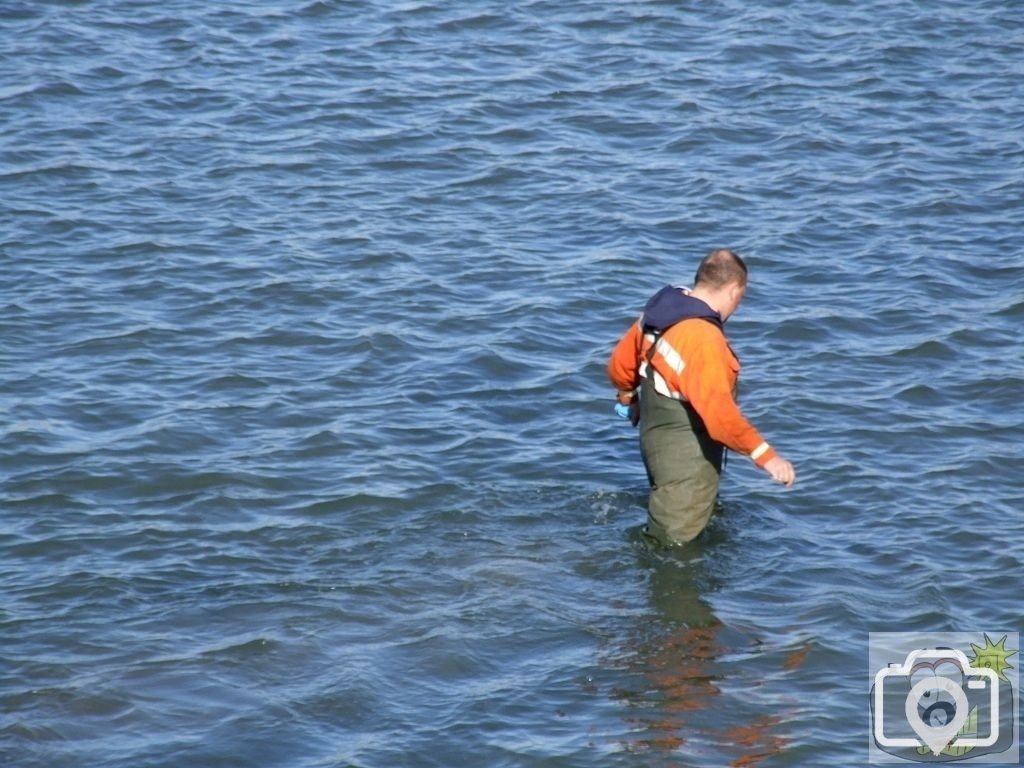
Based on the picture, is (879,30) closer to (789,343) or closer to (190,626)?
(789,343)

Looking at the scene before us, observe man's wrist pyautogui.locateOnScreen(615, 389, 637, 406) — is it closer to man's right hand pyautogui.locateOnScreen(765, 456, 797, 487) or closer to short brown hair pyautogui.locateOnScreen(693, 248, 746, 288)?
short brown hair pyautogui.locateOnScreen(693, 248, 746, 288)

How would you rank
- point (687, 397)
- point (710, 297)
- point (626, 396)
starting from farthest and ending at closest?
point (626, 396)
point (710, 297)
point (687, 397)

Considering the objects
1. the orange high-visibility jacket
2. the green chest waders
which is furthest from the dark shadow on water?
the orange high-visibility jacket

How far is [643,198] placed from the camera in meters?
14.6

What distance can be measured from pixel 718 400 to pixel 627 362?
903mm

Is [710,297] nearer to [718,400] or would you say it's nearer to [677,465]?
[718,400]

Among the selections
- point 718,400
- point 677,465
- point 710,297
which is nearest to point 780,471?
point 718,400

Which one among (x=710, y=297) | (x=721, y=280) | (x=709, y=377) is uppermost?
(x=721, y=280)

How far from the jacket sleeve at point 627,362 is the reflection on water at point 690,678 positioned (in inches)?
41.9

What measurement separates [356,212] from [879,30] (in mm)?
7879

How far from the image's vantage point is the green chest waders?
899cm

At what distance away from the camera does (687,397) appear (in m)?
8.65

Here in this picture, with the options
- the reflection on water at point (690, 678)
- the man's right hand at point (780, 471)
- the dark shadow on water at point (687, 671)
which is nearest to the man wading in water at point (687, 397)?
the man's right hand at point (780, 471)

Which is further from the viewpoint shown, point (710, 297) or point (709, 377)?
point (710, 297)
